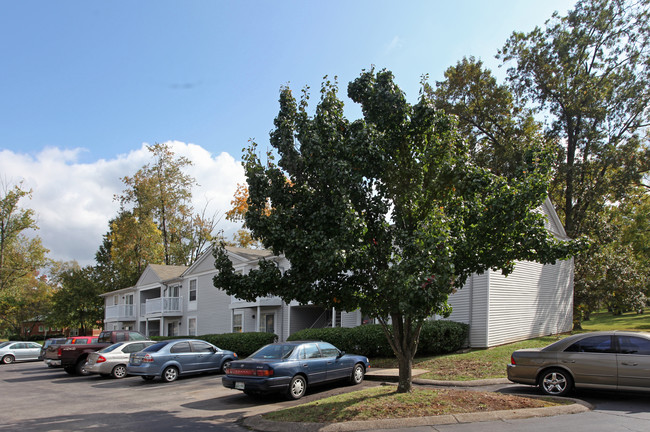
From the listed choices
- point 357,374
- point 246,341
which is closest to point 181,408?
point 357,374

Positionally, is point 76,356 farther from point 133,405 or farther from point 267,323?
point 267,323

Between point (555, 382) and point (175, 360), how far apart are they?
40.2ft

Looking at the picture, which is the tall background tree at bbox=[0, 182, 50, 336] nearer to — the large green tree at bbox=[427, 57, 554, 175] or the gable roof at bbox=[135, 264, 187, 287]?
the gable roof at bbox=[135, 264, 187, 287]

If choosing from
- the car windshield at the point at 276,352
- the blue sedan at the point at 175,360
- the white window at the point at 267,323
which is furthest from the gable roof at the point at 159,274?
the car windshield at the point at 276,352

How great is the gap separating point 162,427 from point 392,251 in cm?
591

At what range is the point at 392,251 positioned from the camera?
10.8 m

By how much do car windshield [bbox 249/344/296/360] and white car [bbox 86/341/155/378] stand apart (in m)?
9.27

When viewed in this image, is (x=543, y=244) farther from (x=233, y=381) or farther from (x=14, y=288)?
(x=14, y=288)

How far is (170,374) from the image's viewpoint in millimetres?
17062

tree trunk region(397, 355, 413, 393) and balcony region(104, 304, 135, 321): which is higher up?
tree trunk region(397, 355, 413, 393)

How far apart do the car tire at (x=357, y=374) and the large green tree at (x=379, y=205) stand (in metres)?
3.19

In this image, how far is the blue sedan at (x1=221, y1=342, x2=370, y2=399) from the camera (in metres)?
11.8

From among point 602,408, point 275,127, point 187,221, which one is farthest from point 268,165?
point 187,221

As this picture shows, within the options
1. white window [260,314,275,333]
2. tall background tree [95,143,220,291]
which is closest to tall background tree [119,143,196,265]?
tall background tree [95,143,220,291]
